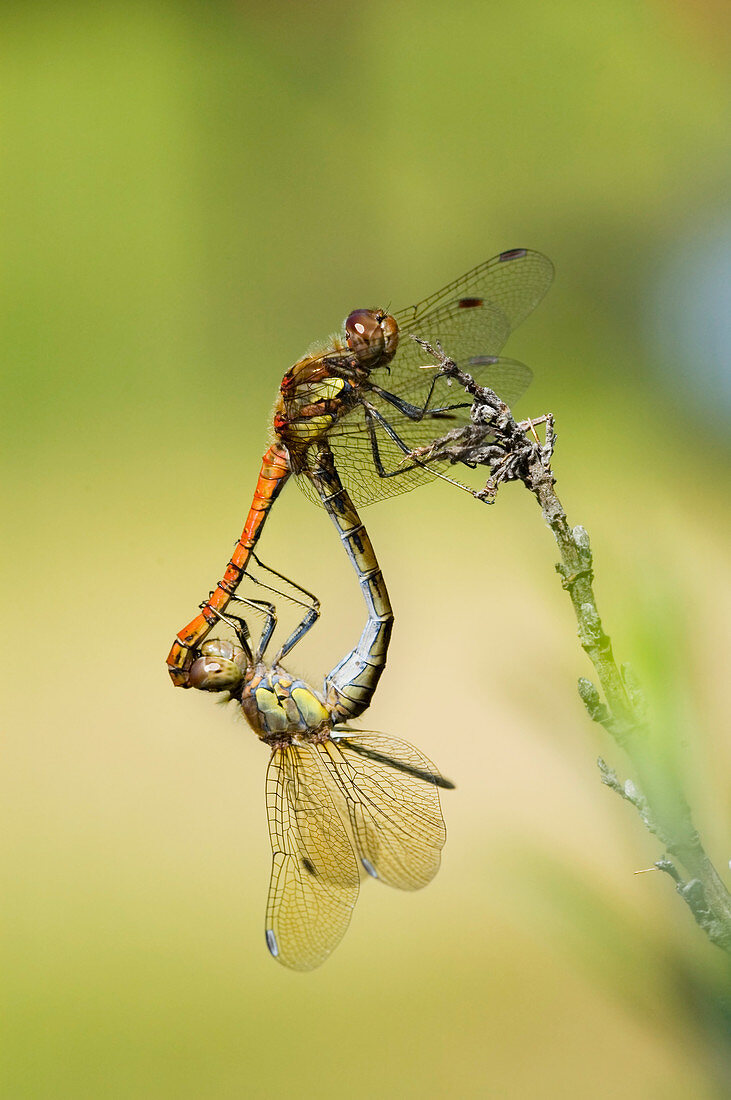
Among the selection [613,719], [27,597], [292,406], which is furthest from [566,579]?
[27,597]

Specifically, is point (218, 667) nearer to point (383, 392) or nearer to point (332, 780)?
point (332, 780)

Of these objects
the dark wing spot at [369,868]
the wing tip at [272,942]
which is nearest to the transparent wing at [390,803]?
the dark wing spot at [369,868]

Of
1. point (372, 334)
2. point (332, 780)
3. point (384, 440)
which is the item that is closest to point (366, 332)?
point (372, 334)

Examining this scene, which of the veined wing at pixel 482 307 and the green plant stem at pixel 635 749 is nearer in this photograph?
the green plant stem at pixel 635 749

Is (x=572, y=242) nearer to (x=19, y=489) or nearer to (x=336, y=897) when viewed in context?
(x=19, y=489)

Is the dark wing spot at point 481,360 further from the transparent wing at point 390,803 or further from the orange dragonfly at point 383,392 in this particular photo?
the transparent wing at point 390,803

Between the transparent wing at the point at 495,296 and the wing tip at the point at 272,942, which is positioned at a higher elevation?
the transparent wing at the point at 495,296
